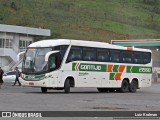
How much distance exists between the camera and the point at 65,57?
2980cm

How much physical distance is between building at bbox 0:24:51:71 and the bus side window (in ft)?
114

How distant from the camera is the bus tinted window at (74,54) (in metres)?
30.2

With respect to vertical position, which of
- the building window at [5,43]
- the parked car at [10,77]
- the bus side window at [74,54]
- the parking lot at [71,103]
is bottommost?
the parking lot at [71,103]

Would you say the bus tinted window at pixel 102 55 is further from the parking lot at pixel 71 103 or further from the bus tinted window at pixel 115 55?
the parking lot at pixel 71 103

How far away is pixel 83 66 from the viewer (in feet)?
102

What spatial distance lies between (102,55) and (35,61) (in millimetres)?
5204

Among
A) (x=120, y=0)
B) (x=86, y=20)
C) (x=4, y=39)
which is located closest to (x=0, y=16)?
(x=86, y=20)

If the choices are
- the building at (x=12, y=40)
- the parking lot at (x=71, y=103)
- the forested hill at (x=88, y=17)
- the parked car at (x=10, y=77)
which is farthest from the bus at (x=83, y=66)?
the forested hill at (x=88, y=17)

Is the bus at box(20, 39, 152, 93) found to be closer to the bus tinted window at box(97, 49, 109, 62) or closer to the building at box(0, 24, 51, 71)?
the bus tinted window at box(97, 49, 109, 62)

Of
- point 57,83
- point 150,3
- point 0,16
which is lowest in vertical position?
point 57,83

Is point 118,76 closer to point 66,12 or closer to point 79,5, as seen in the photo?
point 66,12

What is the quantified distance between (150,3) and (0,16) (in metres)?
60.6

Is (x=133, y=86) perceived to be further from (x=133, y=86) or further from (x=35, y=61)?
(x=35, y=61)

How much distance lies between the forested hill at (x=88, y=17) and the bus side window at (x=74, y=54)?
212ft
